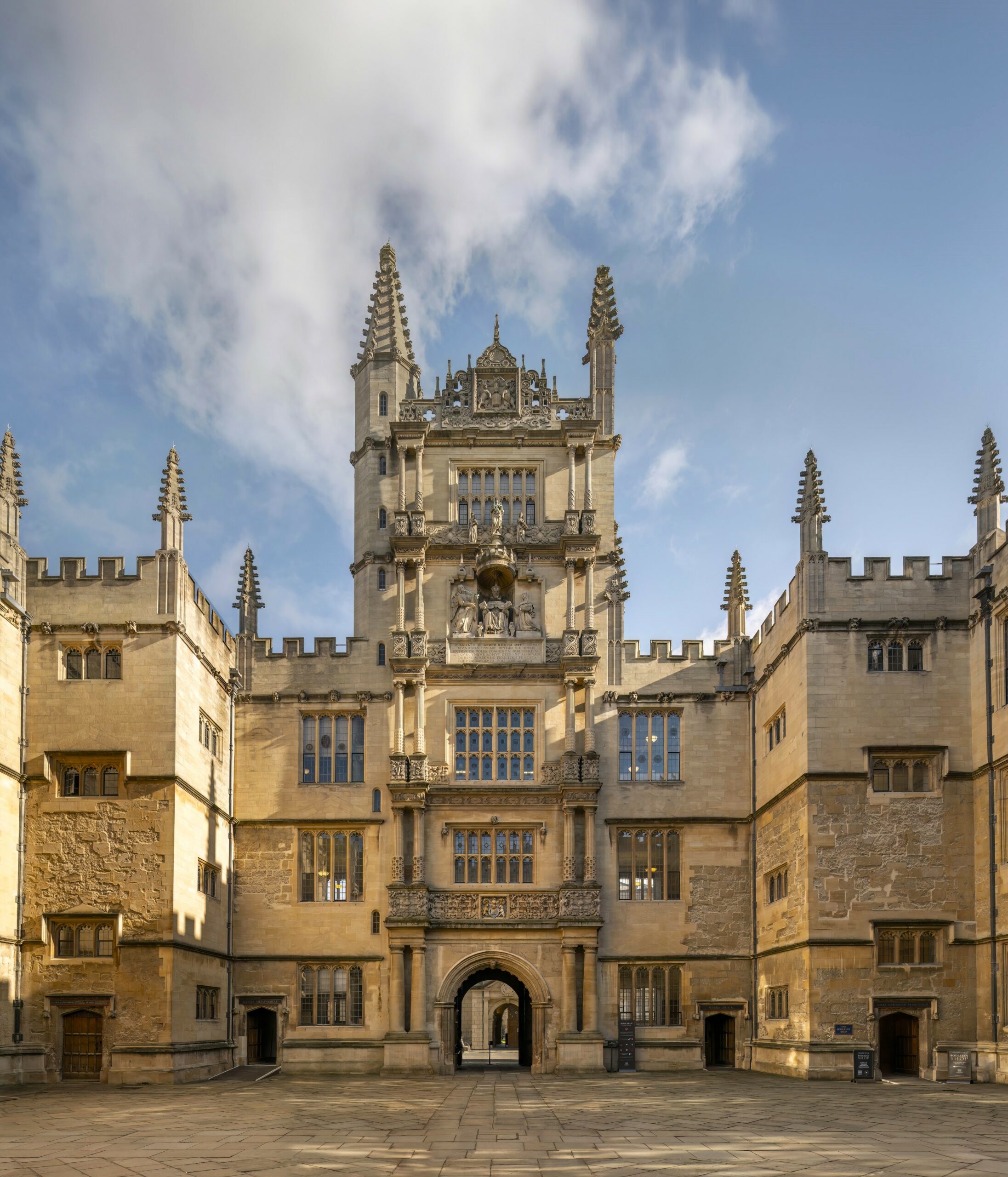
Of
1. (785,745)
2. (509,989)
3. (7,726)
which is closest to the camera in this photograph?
(7,726)

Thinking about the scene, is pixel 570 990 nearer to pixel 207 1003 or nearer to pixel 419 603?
pixel 207 1003

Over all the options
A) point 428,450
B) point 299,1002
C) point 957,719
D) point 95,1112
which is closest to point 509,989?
point 299,1002

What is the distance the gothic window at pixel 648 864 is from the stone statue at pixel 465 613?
844 centimetres

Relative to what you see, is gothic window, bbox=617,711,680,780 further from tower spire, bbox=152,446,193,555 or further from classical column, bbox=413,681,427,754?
tower spire, bbox=152,446,193,555

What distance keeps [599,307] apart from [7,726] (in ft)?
82.2

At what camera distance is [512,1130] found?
23.0 m

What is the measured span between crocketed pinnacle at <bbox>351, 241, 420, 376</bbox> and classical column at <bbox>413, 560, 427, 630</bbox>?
319 inches

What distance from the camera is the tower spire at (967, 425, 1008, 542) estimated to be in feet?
116

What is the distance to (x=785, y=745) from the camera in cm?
3772

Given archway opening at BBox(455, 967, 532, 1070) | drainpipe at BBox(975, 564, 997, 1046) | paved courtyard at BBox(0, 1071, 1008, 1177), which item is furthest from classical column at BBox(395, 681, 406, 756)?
drainpipe at BBox(975, 564, 997, 1046)

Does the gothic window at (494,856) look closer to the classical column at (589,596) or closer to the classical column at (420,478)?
the classical column at (589,596)

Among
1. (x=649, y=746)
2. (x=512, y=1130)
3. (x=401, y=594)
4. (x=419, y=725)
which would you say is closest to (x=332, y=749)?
(x=419, y=725)

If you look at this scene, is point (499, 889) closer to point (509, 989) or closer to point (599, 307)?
point (599, 307)

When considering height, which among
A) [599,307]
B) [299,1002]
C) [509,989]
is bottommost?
[509,989]
